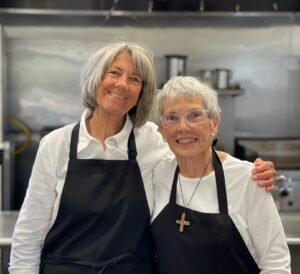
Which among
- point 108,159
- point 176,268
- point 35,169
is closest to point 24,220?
point 35,169

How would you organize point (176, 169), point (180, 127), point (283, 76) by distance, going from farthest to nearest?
point (283, 76) → point (176, 169) → point (180, 127)

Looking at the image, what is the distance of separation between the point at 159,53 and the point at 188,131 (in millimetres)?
2537

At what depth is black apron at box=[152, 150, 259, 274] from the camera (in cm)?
129

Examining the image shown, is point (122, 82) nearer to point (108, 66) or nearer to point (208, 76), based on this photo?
point (108, 66)

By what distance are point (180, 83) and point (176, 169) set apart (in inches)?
10.3

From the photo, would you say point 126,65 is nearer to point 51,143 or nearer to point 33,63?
point 51,143

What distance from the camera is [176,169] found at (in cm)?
141

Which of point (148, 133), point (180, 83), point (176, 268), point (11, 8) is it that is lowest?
point (176, 268)

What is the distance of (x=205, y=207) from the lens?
133 centimetres

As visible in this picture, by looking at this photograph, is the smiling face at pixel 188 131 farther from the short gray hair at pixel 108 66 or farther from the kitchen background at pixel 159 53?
the kitchen background at pixel 159 53

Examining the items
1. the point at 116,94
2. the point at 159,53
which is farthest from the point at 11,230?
the point at 159,53

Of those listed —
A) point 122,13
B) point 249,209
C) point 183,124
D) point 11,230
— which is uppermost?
point 122,13

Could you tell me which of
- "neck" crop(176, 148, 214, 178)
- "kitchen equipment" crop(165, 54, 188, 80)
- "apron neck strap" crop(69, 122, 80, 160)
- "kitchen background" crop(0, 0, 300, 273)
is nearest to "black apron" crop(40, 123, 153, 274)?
"apron neck strap" crop(69, 122, 80, 160)

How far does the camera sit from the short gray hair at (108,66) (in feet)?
4.49
